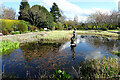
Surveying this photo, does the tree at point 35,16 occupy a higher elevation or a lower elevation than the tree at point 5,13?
lower

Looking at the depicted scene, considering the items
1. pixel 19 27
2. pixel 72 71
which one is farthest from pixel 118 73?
pixel 19 27

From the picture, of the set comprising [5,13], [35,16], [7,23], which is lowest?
[7,23]

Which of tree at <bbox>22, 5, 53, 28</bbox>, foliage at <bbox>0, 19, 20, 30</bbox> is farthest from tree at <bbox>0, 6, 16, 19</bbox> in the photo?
foliage at <bbox>0, 19, 20, 30</bbox>

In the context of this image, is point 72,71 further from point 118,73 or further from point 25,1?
point 25,1

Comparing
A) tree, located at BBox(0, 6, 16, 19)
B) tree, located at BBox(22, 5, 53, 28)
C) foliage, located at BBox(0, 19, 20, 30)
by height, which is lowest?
foliage, located at BBox(0, 19, 20, 30)

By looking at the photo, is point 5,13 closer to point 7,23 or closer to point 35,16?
point 35,16

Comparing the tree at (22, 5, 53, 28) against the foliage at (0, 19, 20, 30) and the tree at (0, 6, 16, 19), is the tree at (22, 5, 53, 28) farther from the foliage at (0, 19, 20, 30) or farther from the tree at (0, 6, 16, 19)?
the tree at (0, 6, 16, 19)

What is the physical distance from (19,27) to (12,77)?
16.0 meters

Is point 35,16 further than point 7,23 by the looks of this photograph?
Yes

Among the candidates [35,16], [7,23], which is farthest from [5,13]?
[7,23]

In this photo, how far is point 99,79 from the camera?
341 centimetres

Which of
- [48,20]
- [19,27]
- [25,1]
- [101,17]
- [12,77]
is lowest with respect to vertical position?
[12,77]

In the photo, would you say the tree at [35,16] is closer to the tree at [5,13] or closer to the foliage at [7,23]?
the foliage at [7,23]

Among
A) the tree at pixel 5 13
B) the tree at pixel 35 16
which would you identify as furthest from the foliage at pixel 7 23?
the tree at pixel 5 13
